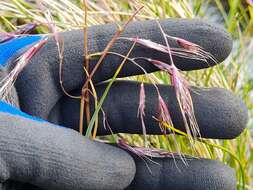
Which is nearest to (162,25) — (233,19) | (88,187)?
(88,187)

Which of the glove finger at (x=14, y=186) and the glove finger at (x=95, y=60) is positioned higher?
the glove finger at (x=95, y=60)

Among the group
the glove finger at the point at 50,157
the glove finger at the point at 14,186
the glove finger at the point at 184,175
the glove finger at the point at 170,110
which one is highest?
the glove finger at the point at 170,110

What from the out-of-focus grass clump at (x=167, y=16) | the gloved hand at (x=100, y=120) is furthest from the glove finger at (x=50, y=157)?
the out-of-focus grass clump at (x=167, y=16)

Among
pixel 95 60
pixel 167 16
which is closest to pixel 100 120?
pixel 95 60

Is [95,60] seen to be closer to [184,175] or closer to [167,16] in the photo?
[184,175]

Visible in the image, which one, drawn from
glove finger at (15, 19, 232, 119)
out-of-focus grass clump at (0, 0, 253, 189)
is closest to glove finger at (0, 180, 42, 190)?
glove finger at (15, 19, 232, 119)

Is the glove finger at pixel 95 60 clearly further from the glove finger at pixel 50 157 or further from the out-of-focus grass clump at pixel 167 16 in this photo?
the out-of-focus grass clump at pixel 167 16

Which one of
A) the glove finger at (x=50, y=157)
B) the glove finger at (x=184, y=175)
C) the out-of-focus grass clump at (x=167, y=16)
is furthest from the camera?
the out-of-focus grass clump at (x=167, y=16)

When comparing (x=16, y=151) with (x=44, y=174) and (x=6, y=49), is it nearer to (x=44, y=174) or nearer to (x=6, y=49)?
(x=44, y=174)
